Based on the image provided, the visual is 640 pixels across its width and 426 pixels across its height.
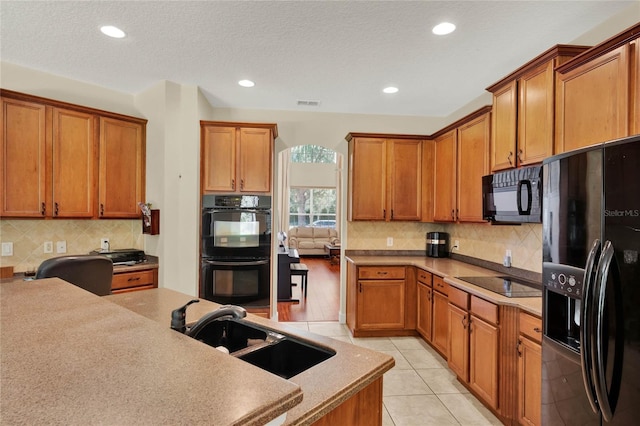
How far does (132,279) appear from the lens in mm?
3330

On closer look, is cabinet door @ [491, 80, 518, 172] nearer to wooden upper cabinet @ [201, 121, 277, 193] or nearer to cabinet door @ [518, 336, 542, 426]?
cabinet door @ [518, 336, 542, 426]

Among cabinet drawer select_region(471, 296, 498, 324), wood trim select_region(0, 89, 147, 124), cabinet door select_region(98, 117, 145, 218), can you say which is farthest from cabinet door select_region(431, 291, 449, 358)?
wood trim select_region(0, 89, 147, 124)

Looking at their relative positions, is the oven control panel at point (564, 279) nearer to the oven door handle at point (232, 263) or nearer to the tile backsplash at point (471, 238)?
the tile backsplash at point (471, 238)

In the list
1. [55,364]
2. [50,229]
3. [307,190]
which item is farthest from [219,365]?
[307,190]

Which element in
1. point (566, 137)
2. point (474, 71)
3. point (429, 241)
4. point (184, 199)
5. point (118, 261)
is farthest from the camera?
point (429, 241)

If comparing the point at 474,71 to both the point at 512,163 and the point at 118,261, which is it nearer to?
the point at 512,163

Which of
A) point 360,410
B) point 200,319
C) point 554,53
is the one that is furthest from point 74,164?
point 554,53

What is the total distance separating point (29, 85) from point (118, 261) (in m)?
1.90

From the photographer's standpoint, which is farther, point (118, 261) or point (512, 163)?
point (118, 261)

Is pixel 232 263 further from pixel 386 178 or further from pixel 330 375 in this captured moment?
pixel 330 375

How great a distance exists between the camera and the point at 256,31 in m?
2.51

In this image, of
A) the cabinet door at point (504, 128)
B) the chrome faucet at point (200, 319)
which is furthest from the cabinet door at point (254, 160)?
the chrome faucet at point (200, 319)

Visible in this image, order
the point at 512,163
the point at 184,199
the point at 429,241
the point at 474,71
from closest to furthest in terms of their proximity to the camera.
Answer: the point at 512,163, the point at 474,71, the point at 184,199, the point at 429,241

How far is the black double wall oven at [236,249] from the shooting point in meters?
3.64
